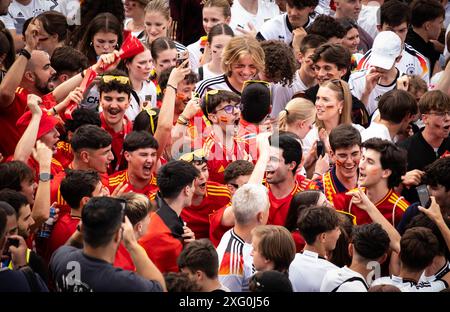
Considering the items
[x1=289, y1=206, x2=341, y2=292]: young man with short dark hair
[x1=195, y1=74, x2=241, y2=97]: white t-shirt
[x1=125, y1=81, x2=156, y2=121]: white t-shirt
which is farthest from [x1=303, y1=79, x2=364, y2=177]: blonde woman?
[x1=289, y1=206, x2=341, y2=292]: young man with short dark hair

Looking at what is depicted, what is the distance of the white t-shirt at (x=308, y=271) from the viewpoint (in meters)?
7.59

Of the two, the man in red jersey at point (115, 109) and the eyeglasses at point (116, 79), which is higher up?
the eyeglasses at point (116, 79)

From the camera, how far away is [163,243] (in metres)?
7.84

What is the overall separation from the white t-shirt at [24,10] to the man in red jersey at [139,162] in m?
4.08

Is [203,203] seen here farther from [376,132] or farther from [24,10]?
[24,10]

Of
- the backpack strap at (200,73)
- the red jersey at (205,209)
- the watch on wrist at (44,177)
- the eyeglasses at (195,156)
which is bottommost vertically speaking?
the red jersey at (205,209)

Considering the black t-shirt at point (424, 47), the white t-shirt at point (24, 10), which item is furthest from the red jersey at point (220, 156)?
the white t-shirt at point (24, 10)

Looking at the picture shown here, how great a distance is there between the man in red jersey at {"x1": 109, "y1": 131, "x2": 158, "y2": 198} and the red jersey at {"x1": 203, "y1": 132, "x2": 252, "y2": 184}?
1.67 ft

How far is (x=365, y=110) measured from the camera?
11125 mm

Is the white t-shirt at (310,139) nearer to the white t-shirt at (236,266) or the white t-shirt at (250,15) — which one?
the white t-shirt at (236,266)

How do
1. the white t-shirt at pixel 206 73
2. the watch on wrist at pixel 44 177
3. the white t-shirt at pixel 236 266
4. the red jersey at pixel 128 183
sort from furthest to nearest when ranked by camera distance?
the white t-shirt at pixel 206 73 < the red jersey at pixel 128 183 < the watch on wrist at pixel 44 177 < the white t-shirt at pixel 236 266

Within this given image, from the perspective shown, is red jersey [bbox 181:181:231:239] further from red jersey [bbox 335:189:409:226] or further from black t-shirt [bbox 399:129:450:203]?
black t-shirt [bbox 399:129:450:203]
